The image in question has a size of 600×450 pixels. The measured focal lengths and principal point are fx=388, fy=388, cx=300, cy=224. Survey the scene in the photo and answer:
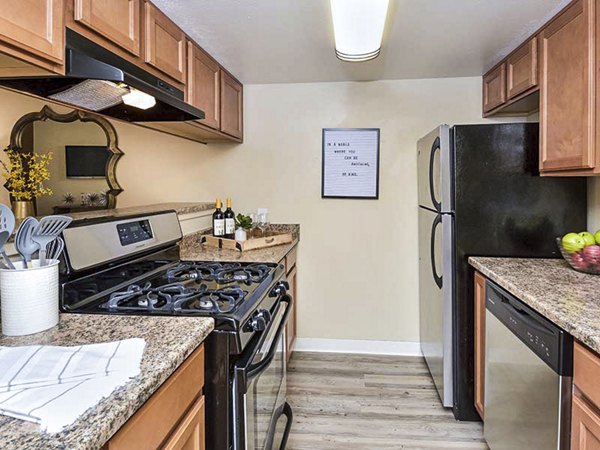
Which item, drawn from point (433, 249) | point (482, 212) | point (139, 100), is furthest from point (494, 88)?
point (139, 100)

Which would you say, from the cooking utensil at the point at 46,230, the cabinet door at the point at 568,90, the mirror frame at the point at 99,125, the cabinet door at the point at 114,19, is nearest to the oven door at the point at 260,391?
the cooking utensil at the point at 46,230

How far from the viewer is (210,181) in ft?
10.6

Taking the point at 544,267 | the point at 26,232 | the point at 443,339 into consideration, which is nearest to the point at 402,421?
the point at 443,339

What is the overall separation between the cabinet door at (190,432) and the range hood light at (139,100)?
1139 mm

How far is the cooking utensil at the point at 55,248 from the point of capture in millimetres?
1223

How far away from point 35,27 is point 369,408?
2364mm

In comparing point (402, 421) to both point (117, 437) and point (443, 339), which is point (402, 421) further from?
point (117, 437)

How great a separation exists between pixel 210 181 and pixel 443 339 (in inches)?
83.6

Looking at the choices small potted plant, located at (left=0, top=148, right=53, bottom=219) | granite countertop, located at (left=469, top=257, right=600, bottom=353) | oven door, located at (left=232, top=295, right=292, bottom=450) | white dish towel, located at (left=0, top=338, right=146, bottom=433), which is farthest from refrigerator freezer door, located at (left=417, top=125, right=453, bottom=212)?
small potted plant, located at (left=0, top=148, right=53, bottom=219)

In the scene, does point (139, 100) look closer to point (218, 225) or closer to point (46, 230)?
point (46, 230)

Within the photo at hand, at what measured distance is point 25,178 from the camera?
8.56 feet

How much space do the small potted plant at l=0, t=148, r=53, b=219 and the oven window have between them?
190 centimetres

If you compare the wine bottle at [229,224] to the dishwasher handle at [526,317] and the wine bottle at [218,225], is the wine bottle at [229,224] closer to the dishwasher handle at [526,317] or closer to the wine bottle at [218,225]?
the wine bottle at [218,225]

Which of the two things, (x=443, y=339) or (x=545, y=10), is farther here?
(x=443, y=339)
